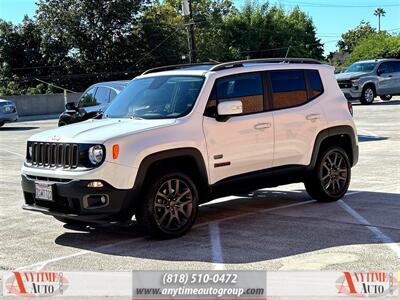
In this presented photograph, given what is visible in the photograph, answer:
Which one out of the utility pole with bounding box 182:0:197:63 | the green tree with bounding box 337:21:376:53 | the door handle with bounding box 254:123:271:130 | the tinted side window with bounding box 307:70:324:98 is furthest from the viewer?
the green tree with bounding box 337:21:376:53

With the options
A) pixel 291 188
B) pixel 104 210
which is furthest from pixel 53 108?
pixel 104 210

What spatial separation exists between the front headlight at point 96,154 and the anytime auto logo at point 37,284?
132 centimetres

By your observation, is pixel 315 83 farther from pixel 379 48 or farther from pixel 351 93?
pixel 379 48

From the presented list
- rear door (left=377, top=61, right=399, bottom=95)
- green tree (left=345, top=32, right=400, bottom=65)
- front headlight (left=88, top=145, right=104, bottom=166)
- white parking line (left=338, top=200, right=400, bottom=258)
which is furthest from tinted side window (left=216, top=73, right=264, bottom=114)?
green tree (left=345, top=32, right=400, bottom=65)

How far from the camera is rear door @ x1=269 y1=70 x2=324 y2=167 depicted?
771cm

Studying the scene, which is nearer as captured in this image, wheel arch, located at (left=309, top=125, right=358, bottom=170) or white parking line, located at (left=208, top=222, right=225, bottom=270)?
white parking line, located at (left=208, top=222, right=225, bottom=270)

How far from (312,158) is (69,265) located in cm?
369

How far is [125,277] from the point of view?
17.7ft

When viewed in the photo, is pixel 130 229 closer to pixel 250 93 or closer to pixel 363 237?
pixel 250 93

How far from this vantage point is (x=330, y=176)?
844 cm

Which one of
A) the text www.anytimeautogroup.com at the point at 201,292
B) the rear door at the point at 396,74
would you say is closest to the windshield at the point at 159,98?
the text www.anytimeautogroup.com at the point at 201,292

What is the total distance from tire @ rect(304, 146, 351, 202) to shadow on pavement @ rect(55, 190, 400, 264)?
14 cm

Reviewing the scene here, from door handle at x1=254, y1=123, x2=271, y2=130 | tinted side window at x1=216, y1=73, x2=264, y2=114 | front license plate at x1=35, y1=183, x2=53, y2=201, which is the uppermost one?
tinted side window at x1=216, y1=73, x2=264, y2=114

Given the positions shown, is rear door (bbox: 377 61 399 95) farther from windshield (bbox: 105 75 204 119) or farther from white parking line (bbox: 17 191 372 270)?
windshield (bbox: 105 75 204 119)
